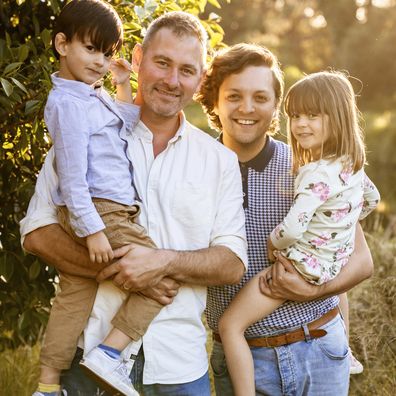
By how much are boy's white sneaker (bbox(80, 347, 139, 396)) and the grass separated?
1862 millimetres

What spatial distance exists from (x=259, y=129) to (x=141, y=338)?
990 mm

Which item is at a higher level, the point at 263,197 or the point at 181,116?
the point at 181,116

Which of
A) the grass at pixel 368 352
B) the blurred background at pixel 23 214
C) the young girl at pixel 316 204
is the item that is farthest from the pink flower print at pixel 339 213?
the grass at pixel 368 352

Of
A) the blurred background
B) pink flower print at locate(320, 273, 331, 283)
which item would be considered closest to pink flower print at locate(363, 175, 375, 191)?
the blurred background

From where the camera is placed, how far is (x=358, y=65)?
20953 millimetres

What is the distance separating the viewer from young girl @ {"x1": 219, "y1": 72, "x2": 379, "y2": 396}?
9.41 feet

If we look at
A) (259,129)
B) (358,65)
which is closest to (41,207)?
(259,129)

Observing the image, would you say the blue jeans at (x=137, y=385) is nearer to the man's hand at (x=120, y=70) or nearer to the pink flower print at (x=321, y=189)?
the pink flower print at (x=321, y=189)

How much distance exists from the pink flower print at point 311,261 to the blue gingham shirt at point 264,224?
19cm

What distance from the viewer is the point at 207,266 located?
2.65m

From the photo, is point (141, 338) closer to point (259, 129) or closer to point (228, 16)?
point (259, 129)

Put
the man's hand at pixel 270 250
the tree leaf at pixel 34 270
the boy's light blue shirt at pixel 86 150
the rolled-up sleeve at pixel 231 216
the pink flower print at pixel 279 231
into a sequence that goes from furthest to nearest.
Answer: the tree leaf at pixel 34 270 → the man's hand at pixel 270 250 → the pink flower print at pixel 279 231 → the rolled-up sleeve at pixel 231 216 → the boy's light blue shirt at pixel 86 150

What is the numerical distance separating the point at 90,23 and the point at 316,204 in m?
1.07

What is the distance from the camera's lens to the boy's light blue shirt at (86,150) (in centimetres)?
250
